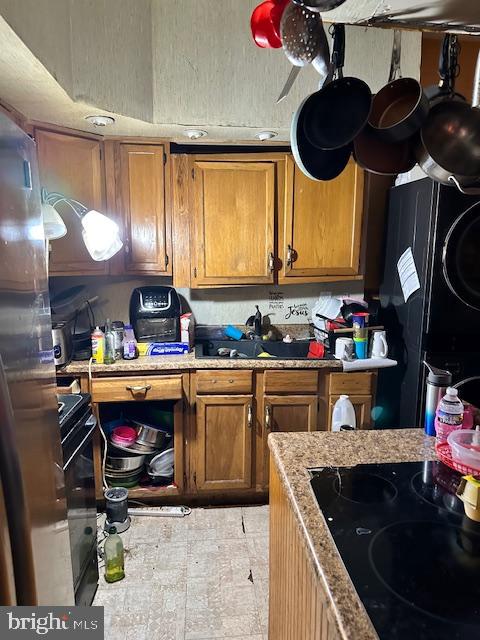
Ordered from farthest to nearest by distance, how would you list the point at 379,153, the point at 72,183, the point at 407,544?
the point at 72,183
the point at 379,153
the point at 407,544

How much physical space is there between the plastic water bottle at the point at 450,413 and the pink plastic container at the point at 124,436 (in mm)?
1714

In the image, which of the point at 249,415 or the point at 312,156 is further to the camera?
the point at 249,415

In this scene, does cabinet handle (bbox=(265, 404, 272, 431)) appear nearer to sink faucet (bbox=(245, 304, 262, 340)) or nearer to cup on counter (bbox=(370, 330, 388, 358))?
sink faucet (bbox=(245, 304, 262, 340))

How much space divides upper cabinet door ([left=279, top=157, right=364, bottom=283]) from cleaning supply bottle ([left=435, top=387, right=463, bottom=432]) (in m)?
1.45

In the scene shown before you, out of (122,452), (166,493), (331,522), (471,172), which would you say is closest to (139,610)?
→ (166,493)

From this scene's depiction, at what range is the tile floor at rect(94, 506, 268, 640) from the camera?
166cm

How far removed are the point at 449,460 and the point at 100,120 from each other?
196cm

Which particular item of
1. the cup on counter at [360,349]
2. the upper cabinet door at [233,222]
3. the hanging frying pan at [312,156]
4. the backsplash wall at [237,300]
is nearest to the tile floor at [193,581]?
the cup on counter at [360,349]

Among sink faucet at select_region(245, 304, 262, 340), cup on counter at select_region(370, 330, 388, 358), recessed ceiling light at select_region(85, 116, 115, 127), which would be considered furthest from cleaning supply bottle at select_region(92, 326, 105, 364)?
cup on counter at select_region(370, 330, 388, 358)

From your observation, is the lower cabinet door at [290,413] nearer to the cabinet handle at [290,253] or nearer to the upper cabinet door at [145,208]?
the cabinet handle at [290,253]

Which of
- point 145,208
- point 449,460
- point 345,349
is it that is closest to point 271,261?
point 345,349

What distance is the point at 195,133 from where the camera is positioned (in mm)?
2221

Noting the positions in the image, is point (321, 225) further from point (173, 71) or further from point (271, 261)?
point (173, 71)

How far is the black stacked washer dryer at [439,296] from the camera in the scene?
2.04m
